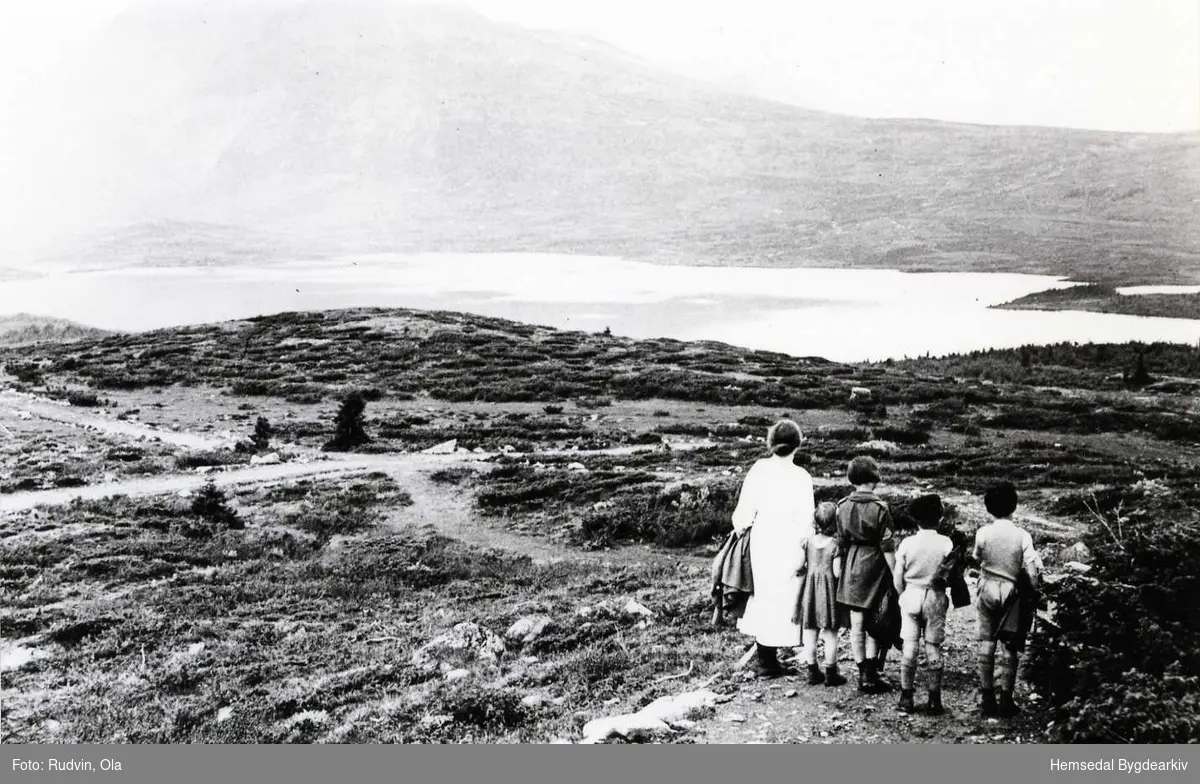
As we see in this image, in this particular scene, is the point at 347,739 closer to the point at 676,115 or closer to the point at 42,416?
the point at 42,416

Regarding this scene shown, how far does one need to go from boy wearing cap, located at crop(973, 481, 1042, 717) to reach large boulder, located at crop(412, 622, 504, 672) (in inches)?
184

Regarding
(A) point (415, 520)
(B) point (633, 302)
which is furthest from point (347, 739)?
(B) point (633, 302)

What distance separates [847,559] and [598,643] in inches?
135

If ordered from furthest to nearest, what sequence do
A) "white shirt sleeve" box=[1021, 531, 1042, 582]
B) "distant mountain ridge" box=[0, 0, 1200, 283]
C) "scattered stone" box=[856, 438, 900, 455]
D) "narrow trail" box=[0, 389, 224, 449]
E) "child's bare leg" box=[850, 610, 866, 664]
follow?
1. "narrow trail" box=[0, 389, 224, 449]
2. "distant mountain ridge" box=[0, 0, 1200, 283]
3. "scattered stone" box=[856, 438, 900, 455]
4. "child's bare leg" box=[850, 610, 866, 664]
5. "white shirt sleeve" box=[1021, 531, 1042, 582]

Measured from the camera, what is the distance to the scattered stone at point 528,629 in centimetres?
900

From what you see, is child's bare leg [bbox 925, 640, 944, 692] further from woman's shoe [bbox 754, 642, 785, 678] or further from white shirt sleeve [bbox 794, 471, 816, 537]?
woman's shoe [bbox 754, 642, 785, 678]

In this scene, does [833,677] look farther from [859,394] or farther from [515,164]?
[515,164]

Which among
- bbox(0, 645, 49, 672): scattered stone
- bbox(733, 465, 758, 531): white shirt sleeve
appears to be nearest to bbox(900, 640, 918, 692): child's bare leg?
bbox(733, 465, 758, 531): white shirt sleeve

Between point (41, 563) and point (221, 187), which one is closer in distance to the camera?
point (41, 563)

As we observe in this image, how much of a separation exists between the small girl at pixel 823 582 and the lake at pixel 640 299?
10.4 metres

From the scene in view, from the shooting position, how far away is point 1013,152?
19.8m

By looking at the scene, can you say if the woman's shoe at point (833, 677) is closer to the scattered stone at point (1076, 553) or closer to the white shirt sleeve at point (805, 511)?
the white shirt sleeve at point (805, 511)

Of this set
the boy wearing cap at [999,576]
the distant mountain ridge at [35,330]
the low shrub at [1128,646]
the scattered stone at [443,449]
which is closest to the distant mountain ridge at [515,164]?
the distant mountain ridge at [35,330]

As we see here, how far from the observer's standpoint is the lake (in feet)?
51.5
